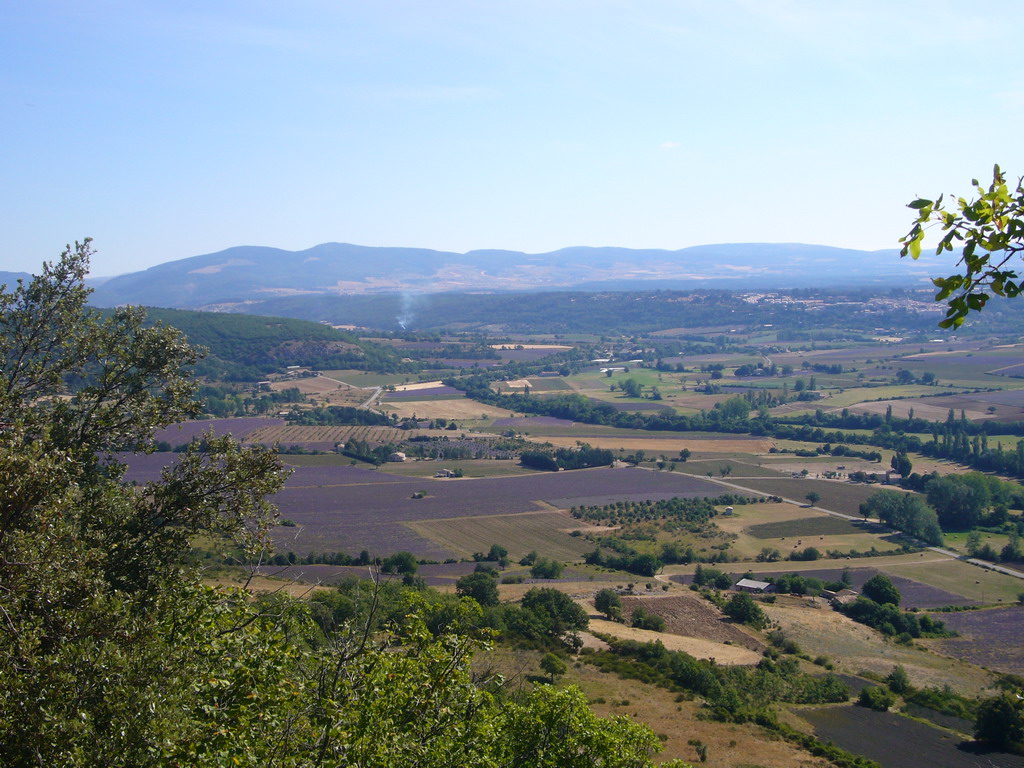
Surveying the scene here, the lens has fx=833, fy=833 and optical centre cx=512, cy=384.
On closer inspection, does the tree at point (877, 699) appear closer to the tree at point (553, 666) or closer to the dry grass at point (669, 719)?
the dry grass at point (669, 719)

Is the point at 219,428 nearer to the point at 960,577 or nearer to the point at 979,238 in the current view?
the point at 960,577

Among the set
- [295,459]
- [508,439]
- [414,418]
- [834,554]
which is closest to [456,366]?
[414,418]

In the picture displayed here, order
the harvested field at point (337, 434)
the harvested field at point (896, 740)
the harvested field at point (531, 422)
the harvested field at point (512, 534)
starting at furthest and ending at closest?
the harvested field at point (531, 422), the harvested field at point (337, 434), the harvested field at point (512, 534), the harvested field at point (896, 740)

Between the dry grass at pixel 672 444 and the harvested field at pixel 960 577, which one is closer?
the harvested field at pixel 960 577

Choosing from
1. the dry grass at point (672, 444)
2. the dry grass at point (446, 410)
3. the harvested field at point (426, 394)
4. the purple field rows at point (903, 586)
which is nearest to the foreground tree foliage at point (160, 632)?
the purple field rows at point (903, 586)

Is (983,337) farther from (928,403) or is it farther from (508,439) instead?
(508,439)

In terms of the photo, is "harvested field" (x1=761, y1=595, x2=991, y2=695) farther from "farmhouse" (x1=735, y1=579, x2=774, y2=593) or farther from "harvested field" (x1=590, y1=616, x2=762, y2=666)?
A: "harvested field" (x1=590, y1=616, x2=762, y2=666)

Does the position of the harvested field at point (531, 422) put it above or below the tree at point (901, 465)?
above
